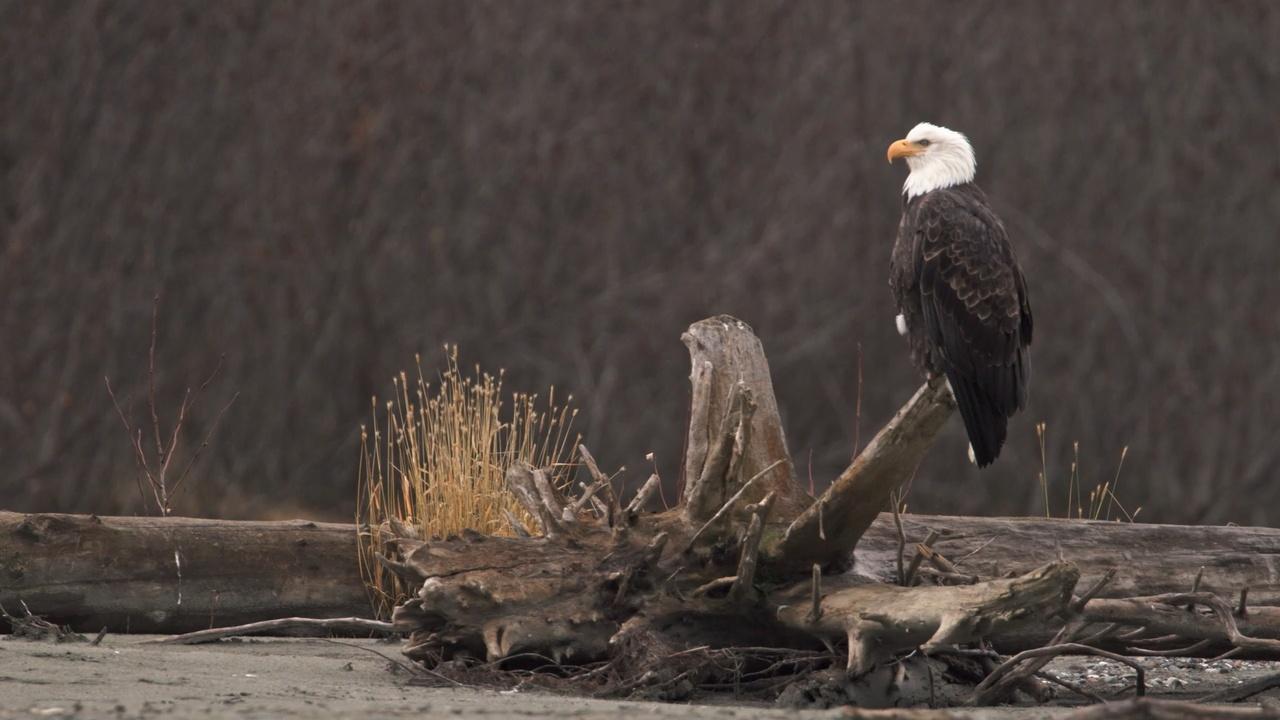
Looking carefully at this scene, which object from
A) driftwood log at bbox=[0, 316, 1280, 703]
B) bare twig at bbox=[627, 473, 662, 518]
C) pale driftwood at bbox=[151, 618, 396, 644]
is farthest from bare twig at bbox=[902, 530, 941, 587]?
pale driftwood at bbox=[151, 618, 396, 644]

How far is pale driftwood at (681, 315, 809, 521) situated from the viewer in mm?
4242

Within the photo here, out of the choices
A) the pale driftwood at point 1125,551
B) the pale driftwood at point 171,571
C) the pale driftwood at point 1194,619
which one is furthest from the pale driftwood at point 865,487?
the pale driftwood at point 171,571

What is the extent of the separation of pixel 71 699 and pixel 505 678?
112cm

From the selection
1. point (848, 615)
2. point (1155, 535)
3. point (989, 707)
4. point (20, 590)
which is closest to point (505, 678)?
point (848, 615)

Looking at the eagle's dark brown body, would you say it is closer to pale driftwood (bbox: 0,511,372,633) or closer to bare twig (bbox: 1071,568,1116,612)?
bare twig (bbox: 1071,568,1116,612)

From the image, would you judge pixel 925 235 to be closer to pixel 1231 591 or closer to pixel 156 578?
pixel 1231 591

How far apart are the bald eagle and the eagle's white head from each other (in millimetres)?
209

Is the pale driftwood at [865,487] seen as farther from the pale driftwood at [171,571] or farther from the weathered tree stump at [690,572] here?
the pale driftwood at [171,571]

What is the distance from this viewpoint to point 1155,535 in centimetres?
483

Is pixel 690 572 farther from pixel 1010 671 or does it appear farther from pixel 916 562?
pixel 1010 671

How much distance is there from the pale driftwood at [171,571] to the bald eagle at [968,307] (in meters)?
2.15

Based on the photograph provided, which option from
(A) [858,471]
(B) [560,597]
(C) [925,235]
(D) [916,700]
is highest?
(C) [925,235]

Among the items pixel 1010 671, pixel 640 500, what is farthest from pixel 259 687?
pixel 1010 671

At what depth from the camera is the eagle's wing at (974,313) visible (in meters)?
5.40
